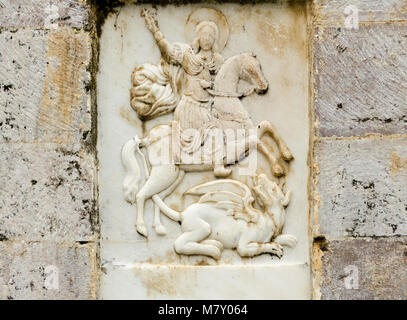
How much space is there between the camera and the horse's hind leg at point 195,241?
679cm

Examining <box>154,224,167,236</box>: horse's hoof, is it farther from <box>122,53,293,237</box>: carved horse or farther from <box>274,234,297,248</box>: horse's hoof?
<box>274,234,297,248</box>: horse's hoof

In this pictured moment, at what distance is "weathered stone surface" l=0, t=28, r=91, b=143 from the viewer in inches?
267

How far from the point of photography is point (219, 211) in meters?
6.84

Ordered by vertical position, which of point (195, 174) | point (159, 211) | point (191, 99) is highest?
point (191, 99)

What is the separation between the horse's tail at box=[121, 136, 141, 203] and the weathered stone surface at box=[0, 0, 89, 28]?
84 cm

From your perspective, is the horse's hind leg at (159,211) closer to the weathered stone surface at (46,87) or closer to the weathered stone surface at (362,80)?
the weathered stone surface at (46,87)

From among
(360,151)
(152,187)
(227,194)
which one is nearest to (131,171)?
(152,187)

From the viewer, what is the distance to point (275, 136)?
22.6 ft

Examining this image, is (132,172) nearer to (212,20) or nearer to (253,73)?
(253,73)

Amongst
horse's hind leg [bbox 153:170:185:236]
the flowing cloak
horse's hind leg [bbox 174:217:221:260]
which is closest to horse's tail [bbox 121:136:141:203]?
horse's hind leg [bbox 153:170:185:236]

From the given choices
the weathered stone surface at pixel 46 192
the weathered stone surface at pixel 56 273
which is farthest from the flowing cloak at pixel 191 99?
the weathered stone surface at pixel 56 273

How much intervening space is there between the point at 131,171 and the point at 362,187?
1.48 m

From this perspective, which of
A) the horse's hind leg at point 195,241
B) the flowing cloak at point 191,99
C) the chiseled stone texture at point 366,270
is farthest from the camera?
the flowing cloak at point 191,99

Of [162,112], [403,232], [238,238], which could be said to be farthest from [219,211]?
[403,232]
